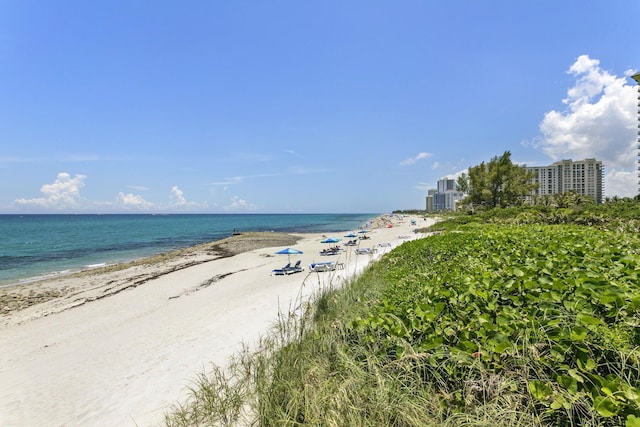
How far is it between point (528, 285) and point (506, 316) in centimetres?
57

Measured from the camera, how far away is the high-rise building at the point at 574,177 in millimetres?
67375

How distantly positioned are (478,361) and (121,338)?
9730 mm

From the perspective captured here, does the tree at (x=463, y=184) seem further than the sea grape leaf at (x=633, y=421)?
Yes

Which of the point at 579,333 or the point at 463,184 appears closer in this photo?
the point at 579,333

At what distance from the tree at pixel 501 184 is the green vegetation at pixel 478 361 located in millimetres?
40592

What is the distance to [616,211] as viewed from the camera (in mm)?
15781

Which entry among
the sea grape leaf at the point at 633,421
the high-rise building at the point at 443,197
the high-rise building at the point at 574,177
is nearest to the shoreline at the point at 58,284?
the sea grape leaf at the point at 633,421

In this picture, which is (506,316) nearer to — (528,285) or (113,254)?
(528,285)

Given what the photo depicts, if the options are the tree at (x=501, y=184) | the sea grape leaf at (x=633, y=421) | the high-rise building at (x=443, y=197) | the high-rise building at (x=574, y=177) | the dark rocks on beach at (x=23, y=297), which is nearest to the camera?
the sea grape leaf at (x=633, y=421)

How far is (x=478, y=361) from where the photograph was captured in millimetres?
2309

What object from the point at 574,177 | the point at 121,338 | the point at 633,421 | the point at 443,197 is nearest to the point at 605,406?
the point at 633,421

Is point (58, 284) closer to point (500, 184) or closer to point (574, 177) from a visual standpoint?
point (500, 184)

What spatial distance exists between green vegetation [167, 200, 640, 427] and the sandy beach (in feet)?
6.84

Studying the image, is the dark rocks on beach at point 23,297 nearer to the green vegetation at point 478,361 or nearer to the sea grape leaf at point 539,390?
the green vegetation at point 478,361
